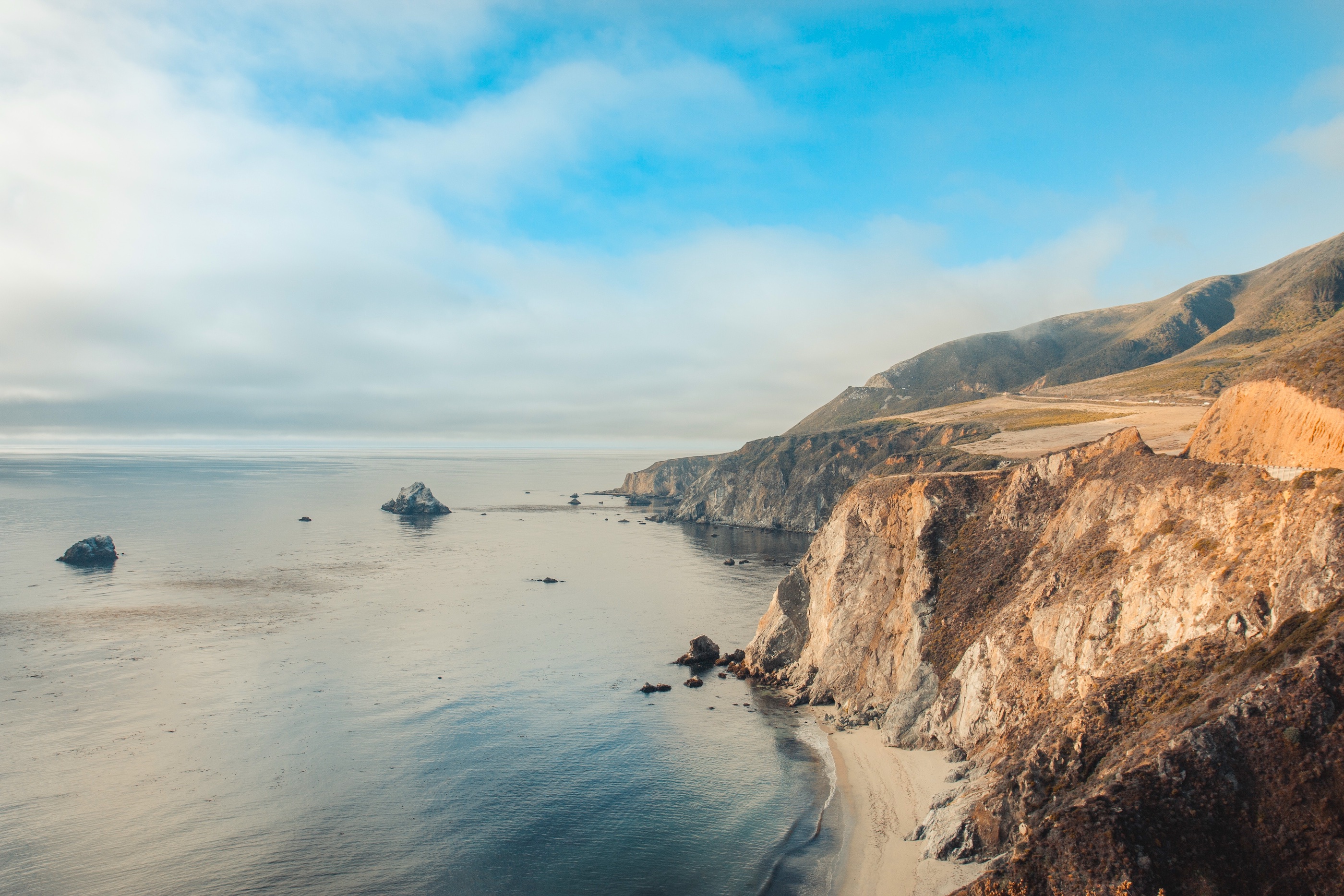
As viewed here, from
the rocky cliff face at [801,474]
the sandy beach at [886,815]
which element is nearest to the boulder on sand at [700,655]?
the sandy beach at [886,815]

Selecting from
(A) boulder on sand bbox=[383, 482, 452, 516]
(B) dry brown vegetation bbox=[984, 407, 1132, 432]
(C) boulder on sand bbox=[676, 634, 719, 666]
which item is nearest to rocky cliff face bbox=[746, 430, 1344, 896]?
(C) boulder on sand bbox=[676, 634, 719, 666]

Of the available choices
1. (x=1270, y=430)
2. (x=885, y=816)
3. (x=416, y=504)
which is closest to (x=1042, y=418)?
(x=1270, y=430)

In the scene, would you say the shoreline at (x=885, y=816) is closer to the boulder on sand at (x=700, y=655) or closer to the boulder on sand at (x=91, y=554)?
the boulder on sand at (x=700, y=655)

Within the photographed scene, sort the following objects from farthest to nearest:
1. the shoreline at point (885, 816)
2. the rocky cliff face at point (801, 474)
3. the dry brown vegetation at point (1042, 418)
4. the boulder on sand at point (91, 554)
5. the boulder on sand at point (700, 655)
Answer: the rocky cliff face at point (801, 474) → the dry brown vegetation at point (1042, 418) → the boulder on sand at point (91, 554) → the boulder on sand at point (700, 655) → the shoreline at point (885, 816)

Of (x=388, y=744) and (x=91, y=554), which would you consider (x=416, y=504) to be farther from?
(x=388, y=744)

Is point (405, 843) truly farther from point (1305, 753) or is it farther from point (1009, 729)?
point (1305, 753)

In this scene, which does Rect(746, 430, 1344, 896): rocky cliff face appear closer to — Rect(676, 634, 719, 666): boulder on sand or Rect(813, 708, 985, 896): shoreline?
Rect(813, 708, 985, 896): shoreline
